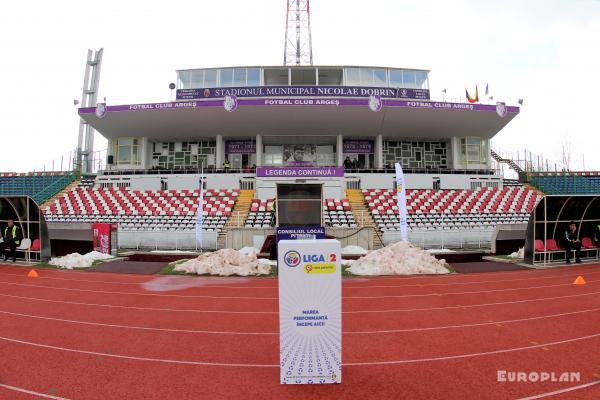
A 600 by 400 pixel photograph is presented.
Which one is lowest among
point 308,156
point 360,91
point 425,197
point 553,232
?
point 553,232

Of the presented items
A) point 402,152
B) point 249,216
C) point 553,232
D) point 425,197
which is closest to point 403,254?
point 553,232

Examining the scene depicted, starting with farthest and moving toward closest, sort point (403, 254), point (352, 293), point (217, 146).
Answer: point (217, 146)
point (403, 254)
point (352, 293)

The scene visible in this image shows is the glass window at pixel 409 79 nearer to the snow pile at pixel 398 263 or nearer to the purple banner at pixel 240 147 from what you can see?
the purple banner at pixel 240 147

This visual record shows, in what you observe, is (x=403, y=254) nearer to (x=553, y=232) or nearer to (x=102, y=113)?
(x=553, y=232)

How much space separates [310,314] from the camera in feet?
13.9

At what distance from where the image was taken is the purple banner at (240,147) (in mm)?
32094

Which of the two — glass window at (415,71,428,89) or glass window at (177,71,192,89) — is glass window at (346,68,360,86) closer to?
glass window at (415,71,428,89)

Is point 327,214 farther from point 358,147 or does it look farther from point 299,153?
point 358,147

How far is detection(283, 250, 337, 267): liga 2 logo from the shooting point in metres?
4.20

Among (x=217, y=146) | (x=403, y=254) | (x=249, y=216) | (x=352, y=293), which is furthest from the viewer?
(x=217, y=146)

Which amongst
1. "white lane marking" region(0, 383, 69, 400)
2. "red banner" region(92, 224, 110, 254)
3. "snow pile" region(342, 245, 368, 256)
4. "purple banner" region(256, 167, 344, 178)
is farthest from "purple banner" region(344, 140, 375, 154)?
"white lane marking" region(0, 383, 69, 400)

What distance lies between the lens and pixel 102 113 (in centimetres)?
2803

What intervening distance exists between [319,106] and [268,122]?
476 cm

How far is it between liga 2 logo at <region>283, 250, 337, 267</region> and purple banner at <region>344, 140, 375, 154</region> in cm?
2878
